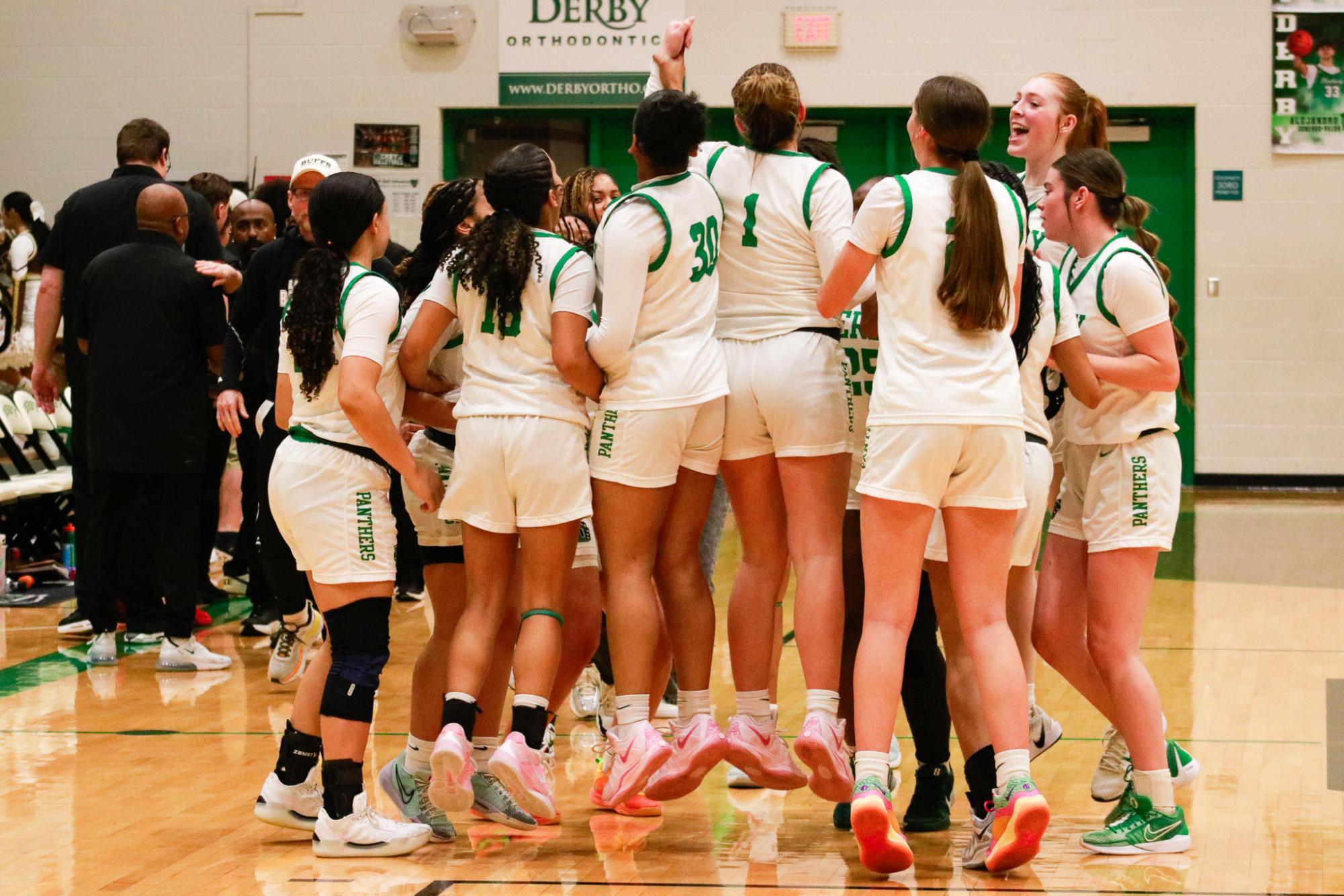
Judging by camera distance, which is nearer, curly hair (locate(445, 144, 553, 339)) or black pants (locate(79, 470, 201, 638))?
curly hair (locate(445, 144, 553, 339))

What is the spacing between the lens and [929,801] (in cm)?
386

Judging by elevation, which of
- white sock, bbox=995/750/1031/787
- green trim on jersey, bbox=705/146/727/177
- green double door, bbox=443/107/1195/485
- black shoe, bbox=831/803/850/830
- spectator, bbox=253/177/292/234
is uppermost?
green double door, bbox=443/107/1195/485

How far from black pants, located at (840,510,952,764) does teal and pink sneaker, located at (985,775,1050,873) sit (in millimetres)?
445

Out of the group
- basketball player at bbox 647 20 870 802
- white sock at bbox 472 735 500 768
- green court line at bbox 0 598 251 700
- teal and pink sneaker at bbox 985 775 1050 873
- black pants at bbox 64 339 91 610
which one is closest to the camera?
teal and pink sneaker at bbox 985 775 1050 873

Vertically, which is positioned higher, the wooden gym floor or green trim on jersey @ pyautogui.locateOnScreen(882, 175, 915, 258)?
green trim on jersey @ pyautogui.locateOnScreen(882, 175, 915, 258)

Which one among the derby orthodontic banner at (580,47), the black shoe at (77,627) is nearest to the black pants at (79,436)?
the black shoe at (77,627)

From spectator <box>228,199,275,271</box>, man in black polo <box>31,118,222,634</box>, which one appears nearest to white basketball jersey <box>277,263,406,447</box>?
man in black polo <box>31,118,222,634</box>

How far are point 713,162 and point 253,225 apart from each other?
3591mm

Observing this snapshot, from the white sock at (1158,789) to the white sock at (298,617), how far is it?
3071mm

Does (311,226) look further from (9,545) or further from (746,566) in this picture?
(9,545)

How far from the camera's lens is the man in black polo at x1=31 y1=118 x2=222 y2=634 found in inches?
249

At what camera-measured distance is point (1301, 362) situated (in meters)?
11.5

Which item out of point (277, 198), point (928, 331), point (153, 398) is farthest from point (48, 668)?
point (928, 331)

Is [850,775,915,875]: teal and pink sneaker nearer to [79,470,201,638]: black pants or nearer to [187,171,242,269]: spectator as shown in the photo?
[79,470,201,638]: black pants
